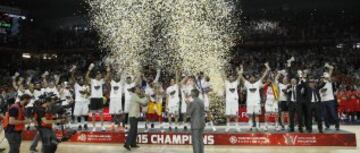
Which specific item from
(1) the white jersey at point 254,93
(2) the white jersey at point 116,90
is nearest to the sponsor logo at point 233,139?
(1) the white jersey at point 254,93

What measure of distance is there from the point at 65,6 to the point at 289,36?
67.4ft

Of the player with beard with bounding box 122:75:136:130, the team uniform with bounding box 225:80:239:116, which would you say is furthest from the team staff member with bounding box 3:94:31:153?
the team uniform with bounding box 225:80:239:116

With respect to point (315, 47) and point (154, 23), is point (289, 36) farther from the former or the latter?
point (154, 23)

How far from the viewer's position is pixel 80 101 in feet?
55.5

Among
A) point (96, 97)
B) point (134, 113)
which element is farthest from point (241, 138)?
point (96, 97)

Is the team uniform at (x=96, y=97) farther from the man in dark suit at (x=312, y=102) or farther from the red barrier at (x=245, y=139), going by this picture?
the man in dark suit at (x=312, y=102)

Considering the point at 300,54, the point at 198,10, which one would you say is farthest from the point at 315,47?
the point at 198,10

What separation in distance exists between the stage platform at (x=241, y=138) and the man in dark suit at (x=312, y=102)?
33 cm

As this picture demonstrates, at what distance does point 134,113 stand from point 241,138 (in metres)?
3.71

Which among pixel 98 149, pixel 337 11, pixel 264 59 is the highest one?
pixel 337 11

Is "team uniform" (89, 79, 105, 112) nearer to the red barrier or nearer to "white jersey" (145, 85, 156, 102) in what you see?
the red barrier

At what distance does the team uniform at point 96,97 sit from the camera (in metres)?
16.0

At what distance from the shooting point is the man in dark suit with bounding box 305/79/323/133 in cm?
1456

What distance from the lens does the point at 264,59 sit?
35.5 meters
